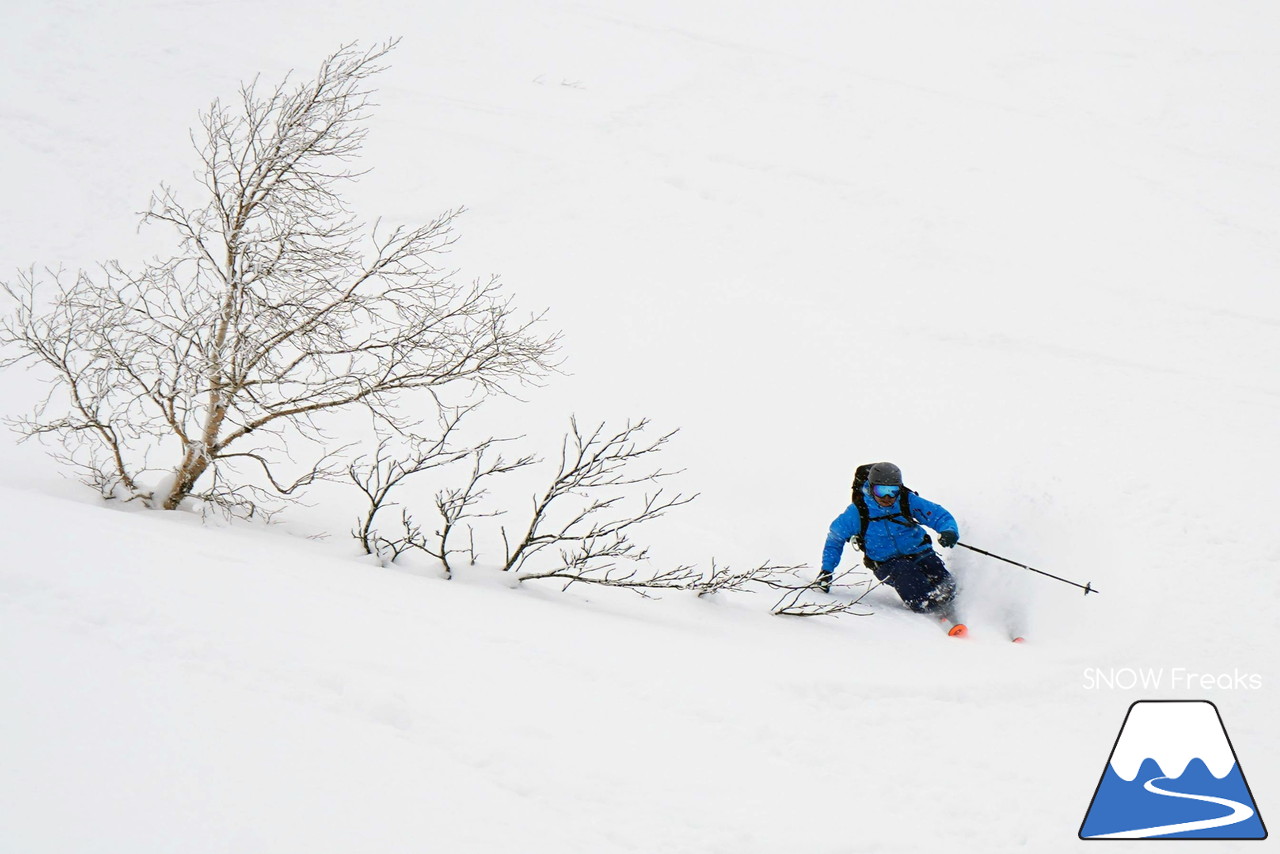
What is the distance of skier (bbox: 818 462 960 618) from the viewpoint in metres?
7.64

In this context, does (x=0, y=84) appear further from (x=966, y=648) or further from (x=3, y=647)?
(x=966, y=648)

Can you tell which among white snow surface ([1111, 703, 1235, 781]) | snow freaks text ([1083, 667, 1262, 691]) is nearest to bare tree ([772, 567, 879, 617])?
snow freaks text ([1083, 667, 1262, 691])

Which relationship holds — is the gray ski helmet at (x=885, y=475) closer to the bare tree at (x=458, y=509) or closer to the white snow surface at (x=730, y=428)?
the white snow surface at (x=730, y=428)

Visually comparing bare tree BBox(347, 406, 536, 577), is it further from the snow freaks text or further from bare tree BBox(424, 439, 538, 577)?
the snow freaks text

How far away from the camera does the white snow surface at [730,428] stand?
4.61 m

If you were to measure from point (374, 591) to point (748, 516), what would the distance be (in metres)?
4.94

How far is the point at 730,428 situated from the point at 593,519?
291 centimetres

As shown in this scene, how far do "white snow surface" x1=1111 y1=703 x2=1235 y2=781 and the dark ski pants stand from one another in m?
1.77

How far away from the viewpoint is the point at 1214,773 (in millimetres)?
6059

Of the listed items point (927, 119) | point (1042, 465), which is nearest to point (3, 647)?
point (1042, 465)

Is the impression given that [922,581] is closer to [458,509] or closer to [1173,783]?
[1173,783]

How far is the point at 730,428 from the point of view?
11.3 metres

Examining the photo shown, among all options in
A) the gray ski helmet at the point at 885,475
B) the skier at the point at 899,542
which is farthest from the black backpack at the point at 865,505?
the gray ski helmet at the point at 885,475

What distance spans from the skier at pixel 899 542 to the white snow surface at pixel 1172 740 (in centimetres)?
182
